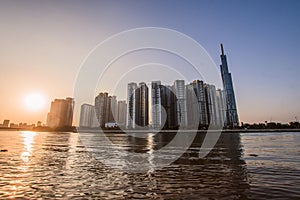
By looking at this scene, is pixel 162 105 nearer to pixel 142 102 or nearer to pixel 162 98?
pixel 162 98

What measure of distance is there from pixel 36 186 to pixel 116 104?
608 feet

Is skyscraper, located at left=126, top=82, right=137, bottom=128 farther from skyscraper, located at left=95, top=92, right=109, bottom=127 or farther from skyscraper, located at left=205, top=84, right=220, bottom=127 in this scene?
skyscraper, located at left=205, top=84, right=220, bottom=127

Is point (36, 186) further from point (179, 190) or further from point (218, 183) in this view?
point (218, 183)

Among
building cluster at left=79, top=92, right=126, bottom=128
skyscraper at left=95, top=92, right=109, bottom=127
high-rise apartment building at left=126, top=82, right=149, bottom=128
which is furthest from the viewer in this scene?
building cluster at left=79, top=92, right=126, bottom=128

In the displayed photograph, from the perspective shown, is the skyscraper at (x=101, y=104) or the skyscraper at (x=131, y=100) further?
the skyscraper at (x=101, y=104)

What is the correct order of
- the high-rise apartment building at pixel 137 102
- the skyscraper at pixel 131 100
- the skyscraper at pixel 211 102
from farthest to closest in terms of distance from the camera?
the high-rise apartment building at pixel 137 102 → the skyscraper at pixel 131 100 → the skyscraper at pixel 211 102

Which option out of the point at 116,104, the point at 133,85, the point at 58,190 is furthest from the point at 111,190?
the point at 116,104

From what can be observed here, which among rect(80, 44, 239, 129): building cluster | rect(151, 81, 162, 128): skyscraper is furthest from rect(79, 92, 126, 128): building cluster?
rect(151, 81, 162, 128): skyscraper

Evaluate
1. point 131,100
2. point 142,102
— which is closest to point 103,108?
point 131,100

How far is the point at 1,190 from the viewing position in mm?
11297

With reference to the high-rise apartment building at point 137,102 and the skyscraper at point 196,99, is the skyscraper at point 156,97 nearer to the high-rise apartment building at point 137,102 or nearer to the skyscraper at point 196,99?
the high-rise apartment building at point 137,102

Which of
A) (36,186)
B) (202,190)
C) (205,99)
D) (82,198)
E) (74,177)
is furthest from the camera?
(205,99)

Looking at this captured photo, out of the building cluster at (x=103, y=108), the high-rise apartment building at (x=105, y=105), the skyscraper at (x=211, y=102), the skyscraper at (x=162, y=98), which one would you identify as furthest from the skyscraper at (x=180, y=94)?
the high-rise apartment building at (x=105, y=105)

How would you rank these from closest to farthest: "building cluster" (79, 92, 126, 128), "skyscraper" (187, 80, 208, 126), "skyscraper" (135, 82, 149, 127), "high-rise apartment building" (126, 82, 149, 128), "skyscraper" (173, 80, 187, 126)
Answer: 1. "skyscraper" (173, 80, 187, 126)
2. "skyscraper" (187, 80, 208, 126)
3. "high-rise apartment building" (126, 82, 149, 128)
4. "skyscraper" (135, 82, 149, 127)
5. "building cluster" (79, 92, 126, 128)
